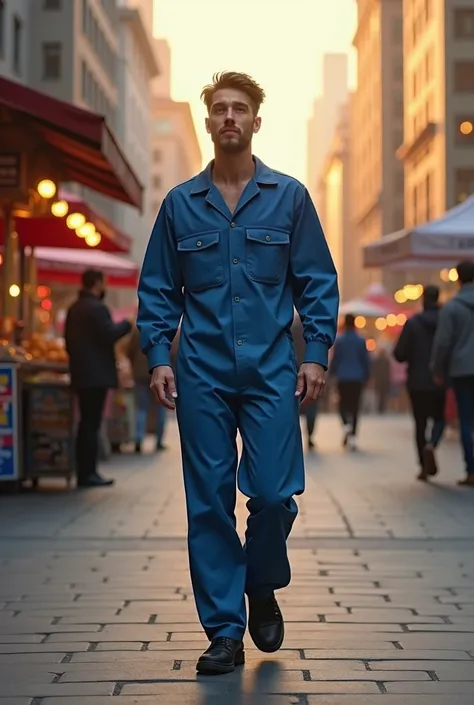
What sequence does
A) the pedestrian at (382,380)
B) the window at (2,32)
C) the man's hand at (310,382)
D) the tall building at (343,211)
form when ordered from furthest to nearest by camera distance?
the tall building at (343,211), the window at (2,32), the pedestrian at (382,380), the man's hand at (310,382)

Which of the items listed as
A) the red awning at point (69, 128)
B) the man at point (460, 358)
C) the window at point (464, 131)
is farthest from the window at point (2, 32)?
the man at point (460, 358)

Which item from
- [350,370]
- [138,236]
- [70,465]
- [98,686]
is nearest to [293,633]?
[98,686]

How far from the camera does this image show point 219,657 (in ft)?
16.0

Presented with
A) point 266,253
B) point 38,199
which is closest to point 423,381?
point 38,199

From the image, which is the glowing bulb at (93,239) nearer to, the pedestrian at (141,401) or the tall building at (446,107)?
the pedestrian at (141,401)

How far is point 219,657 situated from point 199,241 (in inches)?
53.6

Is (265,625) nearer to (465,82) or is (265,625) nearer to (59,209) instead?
(59,209)

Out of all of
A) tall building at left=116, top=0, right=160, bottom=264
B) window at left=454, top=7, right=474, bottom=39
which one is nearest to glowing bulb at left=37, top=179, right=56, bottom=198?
window at left=454, top=7, right=474, bottom=39

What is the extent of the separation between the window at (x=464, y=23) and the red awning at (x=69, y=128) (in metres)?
54.0

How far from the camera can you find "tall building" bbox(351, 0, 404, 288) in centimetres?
9388

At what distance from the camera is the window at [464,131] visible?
6512 centimetres

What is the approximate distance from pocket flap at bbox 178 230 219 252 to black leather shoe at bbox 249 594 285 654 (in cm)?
118

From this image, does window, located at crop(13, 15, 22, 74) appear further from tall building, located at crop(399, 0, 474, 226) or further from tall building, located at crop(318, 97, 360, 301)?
tall building, located at crop(318, 97, 360, 301)

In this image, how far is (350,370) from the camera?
2084 centimetres
